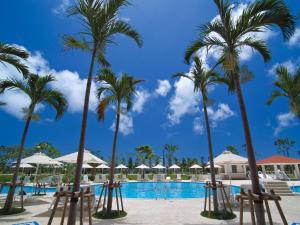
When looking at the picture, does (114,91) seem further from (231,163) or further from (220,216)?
(231,163)

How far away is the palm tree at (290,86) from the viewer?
10.4m

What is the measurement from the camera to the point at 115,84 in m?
9.12

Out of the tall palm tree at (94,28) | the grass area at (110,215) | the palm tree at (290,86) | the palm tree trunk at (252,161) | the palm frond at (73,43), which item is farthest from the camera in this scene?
the palm tree at (290,86)

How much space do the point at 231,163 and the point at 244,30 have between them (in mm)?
15161

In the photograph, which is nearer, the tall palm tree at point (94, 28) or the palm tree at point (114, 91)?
the tall palm tree at point (94, 28)

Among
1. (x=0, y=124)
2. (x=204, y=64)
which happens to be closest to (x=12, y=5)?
(x=204, y=64)

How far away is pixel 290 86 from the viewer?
10625mm

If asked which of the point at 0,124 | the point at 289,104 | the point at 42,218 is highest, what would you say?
the point at 0,124

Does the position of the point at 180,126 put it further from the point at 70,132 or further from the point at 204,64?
the point at 204,64

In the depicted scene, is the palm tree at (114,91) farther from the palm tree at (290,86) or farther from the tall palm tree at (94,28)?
the palm tree at (290,86)

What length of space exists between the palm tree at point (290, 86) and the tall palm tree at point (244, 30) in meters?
5.41

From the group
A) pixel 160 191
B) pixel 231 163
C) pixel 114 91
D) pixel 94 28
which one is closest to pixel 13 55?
pixel 114 91

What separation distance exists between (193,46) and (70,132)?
471 feet

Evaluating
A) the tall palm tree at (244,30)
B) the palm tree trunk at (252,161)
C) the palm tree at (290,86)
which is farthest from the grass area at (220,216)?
the palm tree at (290,86)
